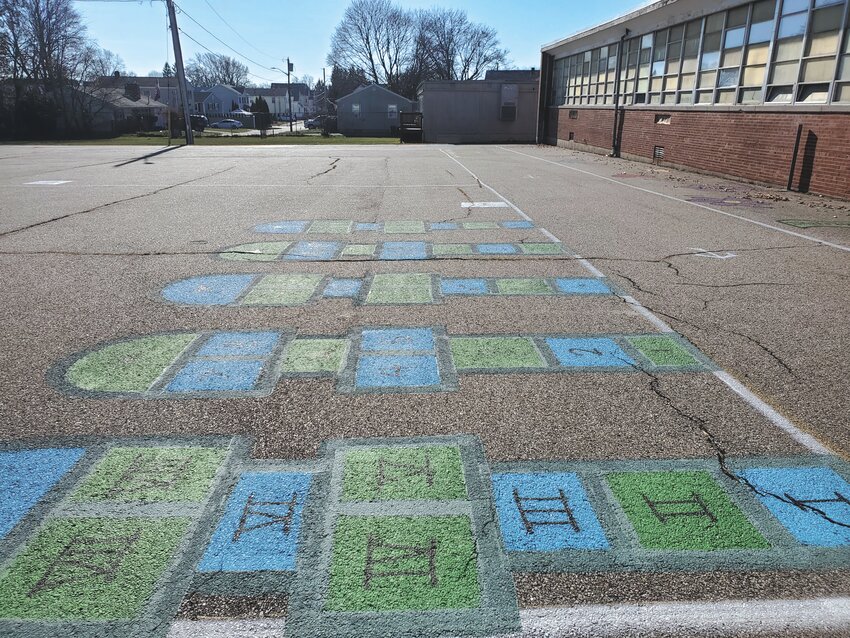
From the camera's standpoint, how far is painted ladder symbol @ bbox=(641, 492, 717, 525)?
288cm

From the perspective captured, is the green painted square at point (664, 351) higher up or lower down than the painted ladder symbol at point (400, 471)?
higher up

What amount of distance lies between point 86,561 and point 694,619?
244 centimetres

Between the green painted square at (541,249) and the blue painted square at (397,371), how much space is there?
4060mm

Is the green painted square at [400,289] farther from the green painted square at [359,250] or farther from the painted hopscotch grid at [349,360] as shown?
the green painted square at [359,250]

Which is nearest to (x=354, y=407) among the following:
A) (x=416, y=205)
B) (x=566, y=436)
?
(x=566, y=436)

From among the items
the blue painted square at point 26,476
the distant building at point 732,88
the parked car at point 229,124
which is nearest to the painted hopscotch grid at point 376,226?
the blue painted square at point 26,476

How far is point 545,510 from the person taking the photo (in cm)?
293

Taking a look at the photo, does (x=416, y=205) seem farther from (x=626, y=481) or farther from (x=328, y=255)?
(x=626, y=481)

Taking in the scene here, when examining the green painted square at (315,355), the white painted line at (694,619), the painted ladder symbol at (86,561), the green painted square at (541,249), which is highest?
the green painted square at (541,249)

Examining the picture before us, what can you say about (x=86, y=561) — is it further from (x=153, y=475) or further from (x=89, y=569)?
(x=153, y=475)

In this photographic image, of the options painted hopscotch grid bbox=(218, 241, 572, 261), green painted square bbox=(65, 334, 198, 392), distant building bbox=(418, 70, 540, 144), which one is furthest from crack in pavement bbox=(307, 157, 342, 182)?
distant building bbox=(418, 70, 540, 144)

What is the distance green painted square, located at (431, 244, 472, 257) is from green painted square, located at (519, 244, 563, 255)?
770 mm

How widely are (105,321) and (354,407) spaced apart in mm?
2938

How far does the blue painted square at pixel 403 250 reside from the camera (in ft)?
26.7
